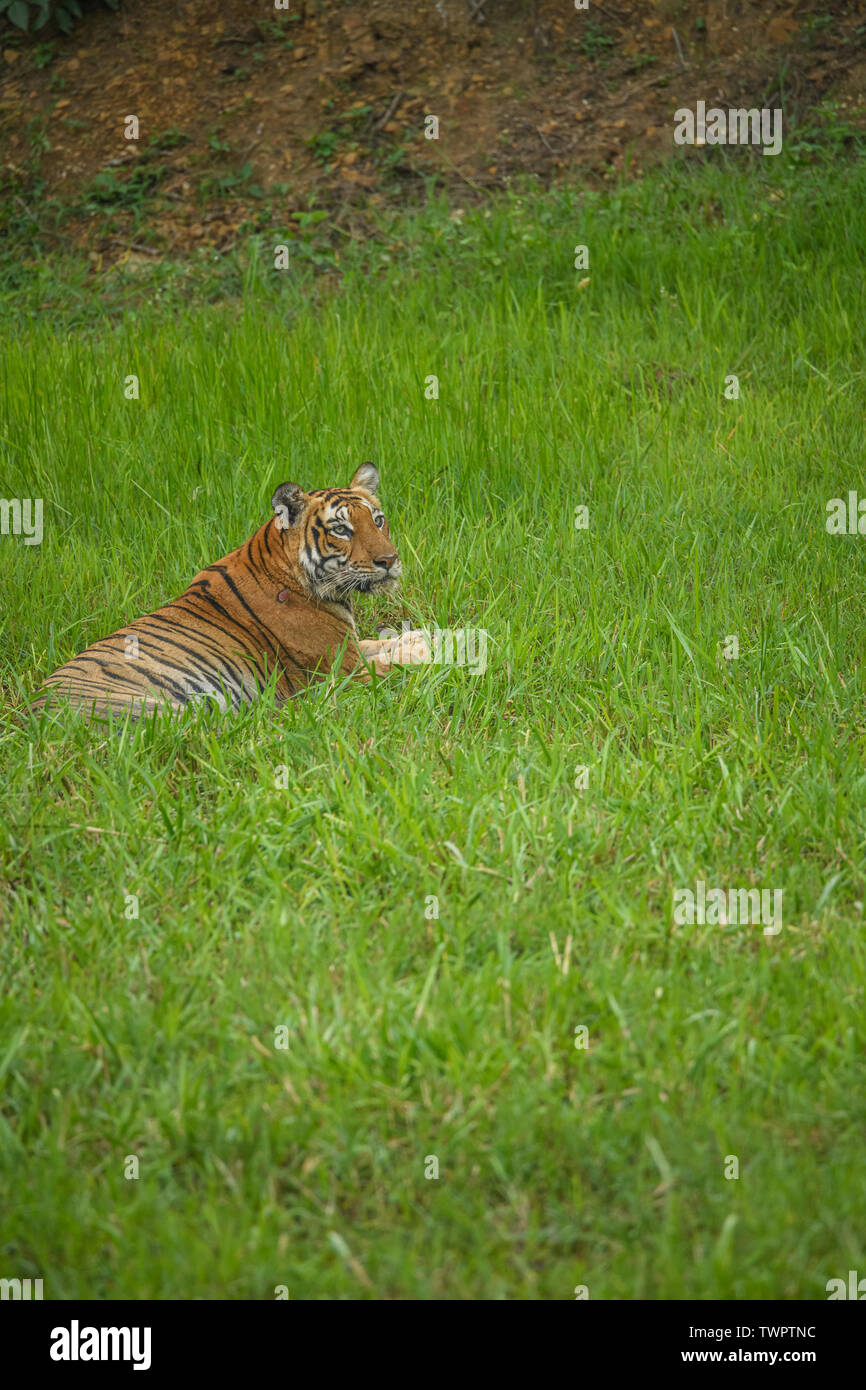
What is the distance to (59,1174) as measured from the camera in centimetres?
243

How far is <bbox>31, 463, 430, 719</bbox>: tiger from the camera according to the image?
4.35 metres

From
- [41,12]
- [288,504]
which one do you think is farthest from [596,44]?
[288,504]

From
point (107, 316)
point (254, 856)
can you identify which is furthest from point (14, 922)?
point (107, 316)

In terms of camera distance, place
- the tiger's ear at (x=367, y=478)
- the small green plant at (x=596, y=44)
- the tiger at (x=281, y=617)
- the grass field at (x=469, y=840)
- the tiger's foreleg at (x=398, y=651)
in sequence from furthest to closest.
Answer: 1. the small green plant at (x=596, y=44)
2. the tiger's ear at (x=367, y=478)
3. the tiger's foreleg at (x=398, y=651)
4. the tiger at (x=281, y=617)
5. the grass field at (x=469, y=840)

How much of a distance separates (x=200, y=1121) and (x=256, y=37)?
10111 millimetres

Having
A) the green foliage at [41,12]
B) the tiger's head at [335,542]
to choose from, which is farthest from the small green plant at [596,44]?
the tiger's head at [335,542]

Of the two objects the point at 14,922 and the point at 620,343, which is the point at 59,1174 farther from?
the point at 620,343

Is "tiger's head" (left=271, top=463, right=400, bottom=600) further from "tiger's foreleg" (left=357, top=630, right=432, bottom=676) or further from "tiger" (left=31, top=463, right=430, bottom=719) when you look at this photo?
"tiger's foreleg" (left=357, top=630, right=432, bottom=676)

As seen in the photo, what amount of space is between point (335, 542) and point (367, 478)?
468 millimetres

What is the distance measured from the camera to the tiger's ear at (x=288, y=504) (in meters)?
4.54

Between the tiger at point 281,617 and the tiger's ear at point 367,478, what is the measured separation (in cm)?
7

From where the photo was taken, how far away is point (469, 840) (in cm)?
339

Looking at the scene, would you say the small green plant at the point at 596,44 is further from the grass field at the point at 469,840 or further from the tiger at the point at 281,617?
the tiger at the point at 281,617

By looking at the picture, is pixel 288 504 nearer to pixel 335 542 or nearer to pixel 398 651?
pixel 335 542
